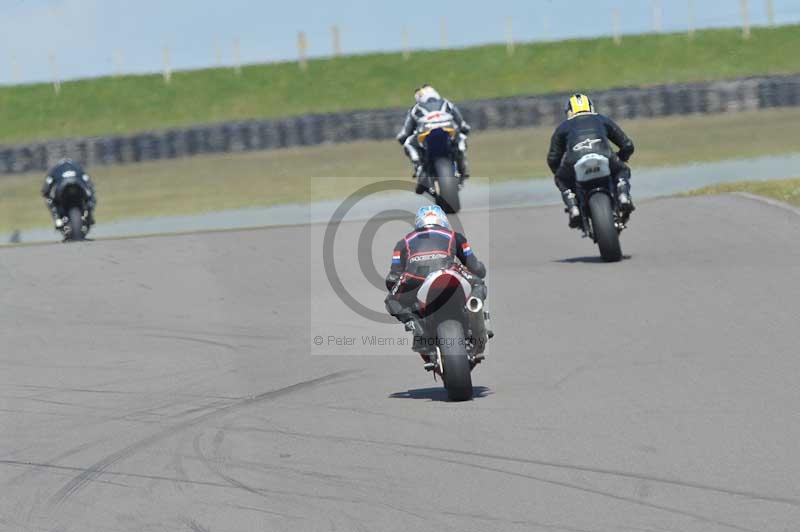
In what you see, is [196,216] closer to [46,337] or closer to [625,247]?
[625,247]

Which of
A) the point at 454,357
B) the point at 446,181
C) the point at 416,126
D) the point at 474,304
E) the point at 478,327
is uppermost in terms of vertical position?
the point at 416,126

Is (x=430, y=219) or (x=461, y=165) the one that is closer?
(x=430, y=219)

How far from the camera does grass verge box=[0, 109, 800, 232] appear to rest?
30250 millimetres

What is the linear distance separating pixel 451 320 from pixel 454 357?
0.21 metres

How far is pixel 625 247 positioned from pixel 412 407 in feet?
24.9

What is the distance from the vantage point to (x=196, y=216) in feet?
87.4

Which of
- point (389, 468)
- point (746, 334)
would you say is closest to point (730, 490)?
point (389, 468)

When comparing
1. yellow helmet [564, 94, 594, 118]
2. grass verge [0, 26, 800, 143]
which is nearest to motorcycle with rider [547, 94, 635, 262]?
yellow helmet [564, 94, 594, 118]

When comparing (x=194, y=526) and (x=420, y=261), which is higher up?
(x=420, y=261)

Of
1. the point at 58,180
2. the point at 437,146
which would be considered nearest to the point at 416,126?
the point at 437,146

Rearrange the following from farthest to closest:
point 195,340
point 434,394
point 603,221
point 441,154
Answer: point 441,154 < point 603,221 < point 195,340 < point 434,394

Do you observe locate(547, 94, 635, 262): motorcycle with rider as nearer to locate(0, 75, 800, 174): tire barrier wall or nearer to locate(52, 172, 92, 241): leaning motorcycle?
locate(52, 172, 92, 241): leaning motorcycle

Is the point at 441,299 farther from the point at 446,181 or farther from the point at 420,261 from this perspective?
the point at 446,181

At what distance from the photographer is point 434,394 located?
31.9 ft
